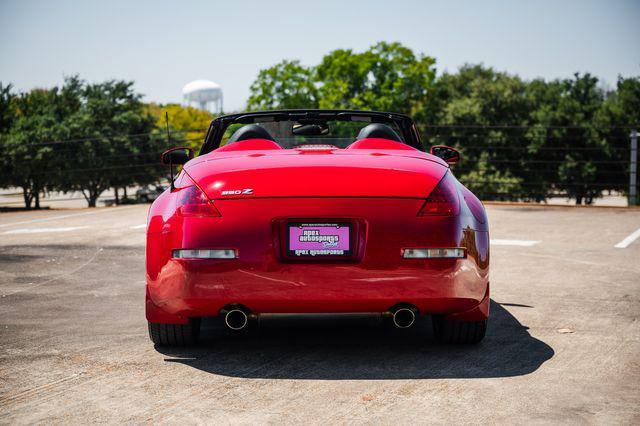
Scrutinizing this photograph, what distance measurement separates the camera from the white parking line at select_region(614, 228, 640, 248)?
9570 mm

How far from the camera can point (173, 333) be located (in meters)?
4.43

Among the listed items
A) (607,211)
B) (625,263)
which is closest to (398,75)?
(607,211)

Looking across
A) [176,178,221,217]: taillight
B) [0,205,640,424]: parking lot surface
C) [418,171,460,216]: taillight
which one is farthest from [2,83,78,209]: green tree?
[418,171,460,216]: taillight

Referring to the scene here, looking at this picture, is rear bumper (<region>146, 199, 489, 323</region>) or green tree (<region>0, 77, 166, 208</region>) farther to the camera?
green tree (<region>0, 77, 166, 208</region>)

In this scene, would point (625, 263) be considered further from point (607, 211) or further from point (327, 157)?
point (607, 211)

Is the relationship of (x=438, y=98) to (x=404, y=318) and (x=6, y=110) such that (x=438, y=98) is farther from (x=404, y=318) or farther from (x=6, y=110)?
(x=404, y=318)

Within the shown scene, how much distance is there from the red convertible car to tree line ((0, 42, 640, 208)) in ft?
120

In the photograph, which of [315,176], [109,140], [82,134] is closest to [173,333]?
[315,176]

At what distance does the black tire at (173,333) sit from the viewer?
4398mm

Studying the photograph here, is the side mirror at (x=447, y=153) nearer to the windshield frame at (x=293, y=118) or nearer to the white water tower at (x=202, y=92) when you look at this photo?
the windshield frame at (x=293, y=118)

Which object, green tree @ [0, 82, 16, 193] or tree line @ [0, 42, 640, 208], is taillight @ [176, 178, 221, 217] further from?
green tree @ [0, 82, 16, 193]

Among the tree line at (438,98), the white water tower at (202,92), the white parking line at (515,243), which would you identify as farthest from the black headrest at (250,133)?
the white water tower at (202,92)

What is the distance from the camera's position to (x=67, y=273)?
768cm

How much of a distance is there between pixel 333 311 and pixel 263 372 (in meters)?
0.49
